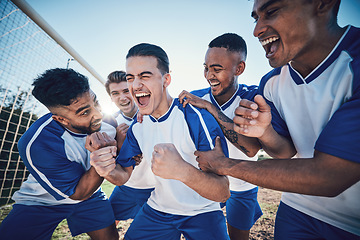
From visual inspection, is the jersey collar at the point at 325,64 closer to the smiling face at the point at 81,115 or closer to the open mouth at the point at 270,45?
the open mouth at the point at 270,45

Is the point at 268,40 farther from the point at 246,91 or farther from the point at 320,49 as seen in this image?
the point at 246,91

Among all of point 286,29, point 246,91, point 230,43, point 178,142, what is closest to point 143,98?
point 178,142

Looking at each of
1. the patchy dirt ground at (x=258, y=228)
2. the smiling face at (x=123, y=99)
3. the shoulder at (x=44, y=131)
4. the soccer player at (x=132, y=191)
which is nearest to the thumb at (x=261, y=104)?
the soccer player at (x=132, y=191)

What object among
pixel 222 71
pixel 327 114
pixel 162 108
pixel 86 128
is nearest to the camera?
pixel 327 114

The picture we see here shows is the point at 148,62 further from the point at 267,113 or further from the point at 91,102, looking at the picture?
the point at 267,113

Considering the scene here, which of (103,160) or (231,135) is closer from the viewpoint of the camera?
(103,160)

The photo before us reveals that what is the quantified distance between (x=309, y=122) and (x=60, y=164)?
2602 millimetres

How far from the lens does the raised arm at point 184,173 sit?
4.07ft

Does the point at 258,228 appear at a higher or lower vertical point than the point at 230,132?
lower

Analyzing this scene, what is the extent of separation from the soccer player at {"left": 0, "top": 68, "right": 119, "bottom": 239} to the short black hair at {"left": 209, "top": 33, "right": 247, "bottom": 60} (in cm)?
212

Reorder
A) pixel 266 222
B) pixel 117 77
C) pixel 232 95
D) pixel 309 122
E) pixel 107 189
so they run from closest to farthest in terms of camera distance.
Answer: pixel 309 122 < pixel 232 95 < pixel 117 77 < pixel 266 222 < pixel 107 189

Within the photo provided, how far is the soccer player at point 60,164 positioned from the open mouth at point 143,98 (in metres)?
0.54

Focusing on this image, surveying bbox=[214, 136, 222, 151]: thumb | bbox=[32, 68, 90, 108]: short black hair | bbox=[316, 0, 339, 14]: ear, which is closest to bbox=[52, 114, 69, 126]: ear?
bbox=[32, 68, 90, 108]: short black hair

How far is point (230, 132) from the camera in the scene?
79.3 inches
